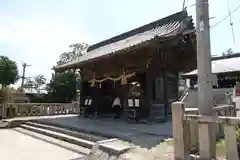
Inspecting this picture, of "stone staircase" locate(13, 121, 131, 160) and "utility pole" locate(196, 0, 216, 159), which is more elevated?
"utility pole" locate(196, 0, 216, 159)

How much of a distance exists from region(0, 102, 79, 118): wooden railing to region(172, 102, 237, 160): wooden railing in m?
12.8

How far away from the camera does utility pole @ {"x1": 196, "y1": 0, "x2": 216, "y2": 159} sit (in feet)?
12.4

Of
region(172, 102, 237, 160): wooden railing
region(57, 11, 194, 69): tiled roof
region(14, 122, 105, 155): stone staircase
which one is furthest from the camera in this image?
region(57, 11, 194, 69): tiled roof

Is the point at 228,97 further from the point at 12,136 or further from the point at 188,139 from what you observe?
the point at 12,136

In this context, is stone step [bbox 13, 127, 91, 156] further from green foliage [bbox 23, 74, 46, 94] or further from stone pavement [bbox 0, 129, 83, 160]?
green foliage [bbox 23, 74, 46, 94]

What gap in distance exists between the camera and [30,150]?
7.21 m

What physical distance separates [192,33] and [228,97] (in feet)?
13.4

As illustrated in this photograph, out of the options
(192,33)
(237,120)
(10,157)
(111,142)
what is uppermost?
(192,33)

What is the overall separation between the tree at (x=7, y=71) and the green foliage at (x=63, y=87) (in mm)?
6418

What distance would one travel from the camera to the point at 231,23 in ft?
22.1

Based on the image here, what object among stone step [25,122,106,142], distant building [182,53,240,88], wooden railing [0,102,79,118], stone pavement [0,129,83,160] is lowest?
stone pavement [0,129,83,160]

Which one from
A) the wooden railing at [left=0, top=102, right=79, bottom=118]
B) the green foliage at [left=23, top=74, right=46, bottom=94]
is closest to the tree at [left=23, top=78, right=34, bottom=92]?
the green foliage at [left=23, top=74, right=46, bottom=94]

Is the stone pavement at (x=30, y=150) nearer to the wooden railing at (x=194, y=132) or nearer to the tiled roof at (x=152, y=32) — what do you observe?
the wooden railing at (x=194, y=132)

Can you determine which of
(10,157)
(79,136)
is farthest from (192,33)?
(10,157)
